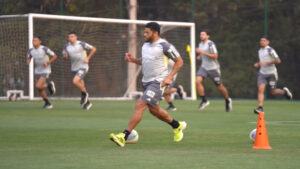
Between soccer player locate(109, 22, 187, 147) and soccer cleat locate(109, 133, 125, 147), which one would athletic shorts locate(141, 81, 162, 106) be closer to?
soccer player locate(109, 22, 187, 147)

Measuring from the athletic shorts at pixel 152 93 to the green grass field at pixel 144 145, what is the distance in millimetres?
607

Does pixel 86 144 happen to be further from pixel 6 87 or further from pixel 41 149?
pixel 6 87

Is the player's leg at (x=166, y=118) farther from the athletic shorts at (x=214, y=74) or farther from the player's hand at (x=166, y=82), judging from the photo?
the athletic shorts at (x=214, y=74)

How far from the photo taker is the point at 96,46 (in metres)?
29.3

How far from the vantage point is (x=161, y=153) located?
32.9 ft

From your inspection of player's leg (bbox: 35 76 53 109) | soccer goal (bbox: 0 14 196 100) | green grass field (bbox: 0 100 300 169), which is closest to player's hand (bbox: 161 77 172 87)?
green grass field (bbox: 0 100 300 169)

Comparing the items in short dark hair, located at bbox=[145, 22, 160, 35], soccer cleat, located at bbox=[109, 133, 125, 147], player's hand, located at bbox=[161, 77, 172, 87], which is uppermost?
short dark hair, located at bbox=[145, 22, 160, 35]

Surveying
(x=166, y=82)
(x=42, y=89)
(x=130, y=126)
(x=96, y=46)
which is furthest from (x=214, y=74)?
(x=130, y=126)

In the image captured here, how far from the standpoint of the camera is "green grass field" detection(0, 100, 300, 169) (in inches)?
350

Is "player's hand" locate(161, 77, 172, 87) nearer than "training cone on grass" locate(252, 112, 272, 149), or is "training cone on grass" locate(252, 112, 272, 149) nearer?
"training cone on grass" locate(252, 112, 272, 149)

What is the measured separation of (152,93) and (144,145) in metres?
0.88

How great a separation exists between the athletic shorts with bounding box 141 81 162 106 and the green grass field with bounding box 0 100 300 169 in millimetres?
607

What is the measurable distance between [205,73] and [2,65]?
8.87 m

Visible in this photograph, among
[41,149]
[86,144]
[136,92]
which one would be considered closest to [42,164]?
[41,149]
